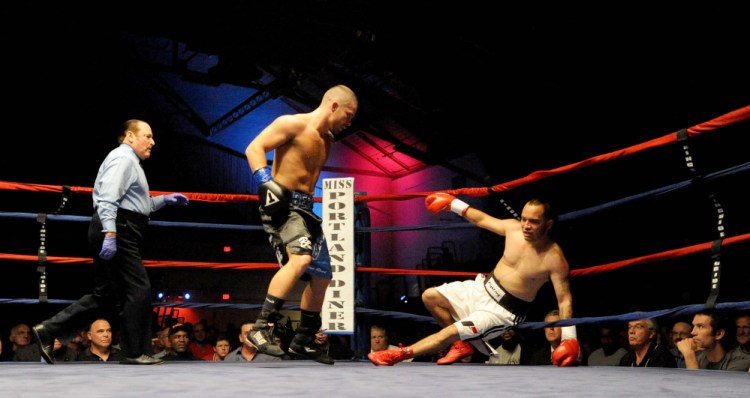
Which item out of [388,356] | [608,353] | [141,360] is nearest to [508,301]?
[388,356]

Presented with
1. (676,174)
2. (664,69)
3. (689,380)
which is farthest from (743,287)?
(689,380)

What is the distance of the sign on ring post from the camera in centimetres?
378

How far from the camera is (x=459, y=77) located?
1090 cm

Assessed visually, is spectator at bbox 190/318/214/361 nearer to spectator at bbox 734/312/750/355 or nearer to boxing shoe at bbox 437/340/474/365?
boxing shoe at bbox 437/340/474/365

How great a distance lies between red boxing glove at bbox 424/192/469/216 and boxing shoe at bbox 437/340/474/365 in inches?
23.3

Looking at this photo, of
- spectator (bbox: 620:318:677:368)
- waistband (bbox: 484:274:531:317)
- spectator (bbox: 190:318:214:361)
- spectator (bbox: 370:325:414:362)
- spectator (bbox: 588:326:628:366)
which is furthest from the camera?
spectator (bbox: 190:318:214:361)

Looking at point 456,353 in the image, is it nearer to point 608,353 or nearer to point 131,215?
point 131,215

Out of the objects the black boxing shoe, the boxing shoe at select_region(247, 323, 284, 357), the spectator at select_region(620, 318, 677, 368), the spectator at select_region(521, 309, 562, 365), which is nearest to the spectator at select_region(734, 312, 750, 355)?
the spectator at select_region(620, 318, 677, 368)

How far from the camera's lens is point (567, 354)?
277 cm

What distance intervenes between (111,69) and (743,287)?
34.5ft

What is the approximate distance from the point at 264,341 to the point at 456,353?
89 centimetres

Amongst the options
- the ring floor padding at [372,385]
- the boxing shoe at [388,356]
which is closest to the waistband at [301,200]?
the boxing shoe at [388,356]

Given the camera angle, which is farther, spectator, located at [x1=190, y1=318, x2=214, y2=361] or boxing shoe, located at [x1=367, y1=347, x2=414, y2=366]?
spectator, located at [x1=190, y1=318, x2=214, y2=361]

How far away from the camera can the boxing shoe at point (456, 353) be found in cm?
308
